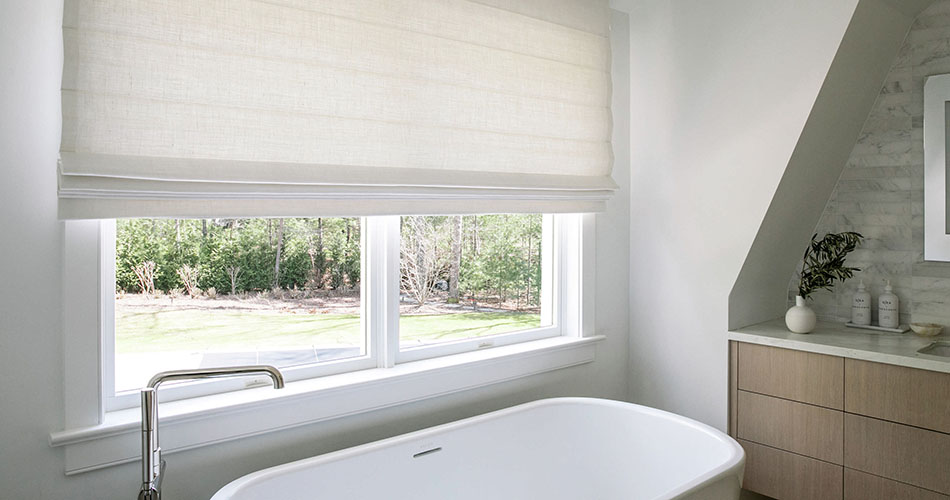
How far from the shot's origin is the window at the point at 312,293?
74.5 inches

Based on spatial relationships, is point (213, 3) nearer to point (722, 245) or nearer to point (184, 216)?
point (184, 216)

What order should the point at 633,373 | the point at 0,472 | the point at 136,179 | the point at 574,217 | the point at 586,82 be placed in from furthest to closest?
1. the point at 633,373
2. the point at 574,217
3. the point at 586,82
4. the point at 136,179
5. the point at 0,472

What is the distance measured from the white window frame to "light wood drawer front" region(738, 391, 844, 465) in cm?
74

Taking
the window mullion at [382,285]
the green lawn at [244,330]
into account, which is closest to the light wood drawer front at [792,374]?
the green lawn at [244,330]

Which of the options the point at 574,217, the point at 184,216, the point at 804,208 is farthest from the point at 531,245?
the point at 184,216

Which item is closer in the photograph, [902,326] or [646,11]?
[902,326]

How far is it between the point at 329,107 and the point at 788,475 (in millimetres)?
2386

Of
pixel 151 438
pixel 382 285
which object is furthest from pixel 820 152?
pixel 151 438

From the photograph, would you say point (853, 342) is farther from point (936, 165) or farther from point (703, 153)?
point (703, 153)

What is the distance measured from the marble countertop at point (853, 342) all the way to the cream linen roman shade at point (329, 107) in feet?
3.24

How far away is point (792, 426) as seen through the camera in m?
2.64

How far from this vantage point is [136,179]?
1.68 m

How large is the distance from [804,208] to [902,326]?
0.68m

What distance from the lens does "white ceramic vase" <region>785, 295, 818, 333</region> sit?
2.72 metres
